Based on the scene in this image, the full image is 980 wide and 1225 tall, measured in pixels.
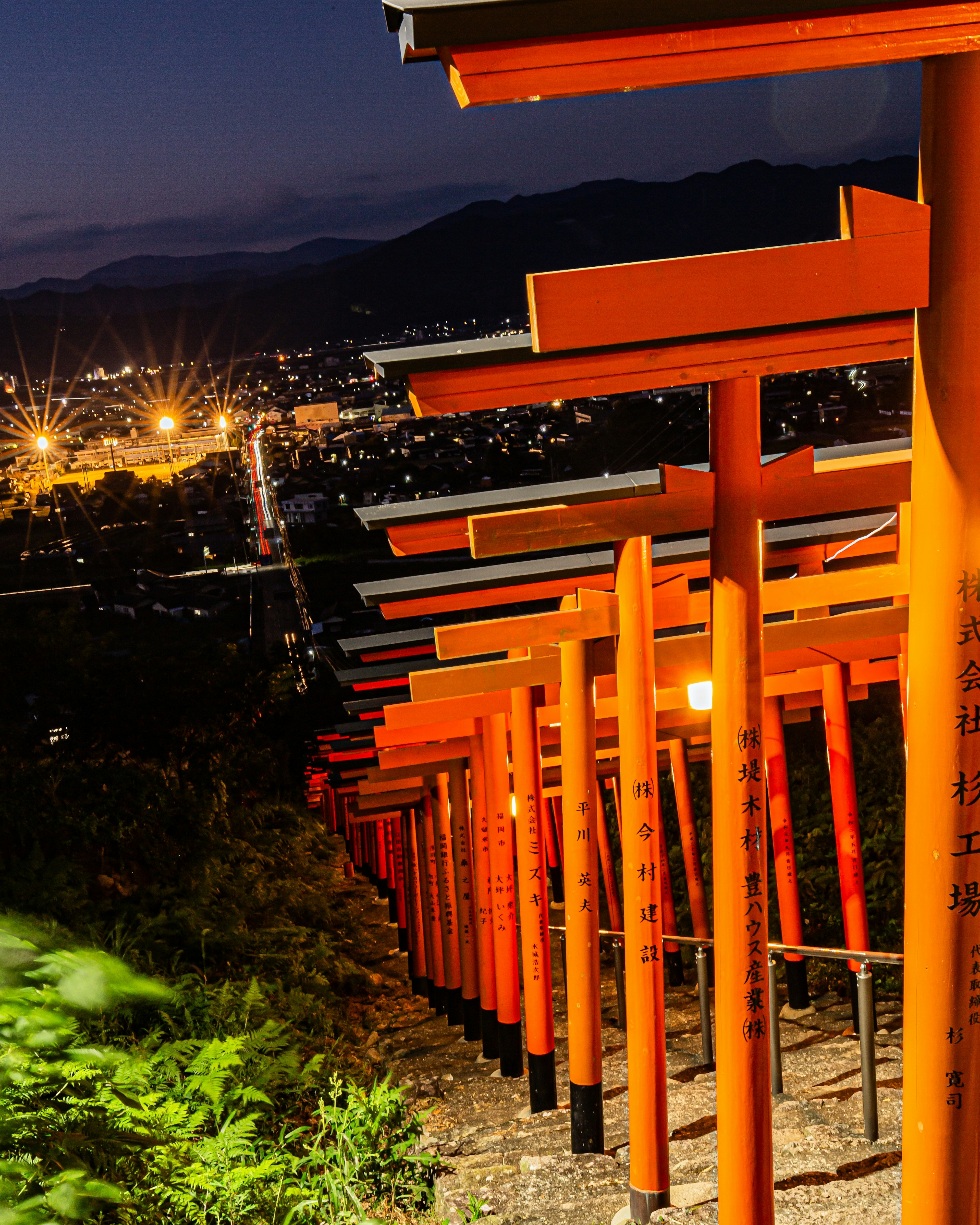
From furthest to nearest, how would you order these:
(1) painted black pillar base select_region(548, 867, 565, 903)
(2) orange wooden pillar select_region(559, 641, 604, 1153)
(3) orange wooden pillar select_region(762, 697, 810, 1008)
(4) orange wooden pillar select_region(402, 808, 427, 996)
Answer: (1) painted black pillar base select_region(548, 867, 565, 903) → (4) orange wooden pillar select_region(402, 808, 427, 996) → (3) orange wooden pillar select_region(762, 697, 810, 1008) → (2) orange wooden pillar select_region(559, 641, 604, 1153)

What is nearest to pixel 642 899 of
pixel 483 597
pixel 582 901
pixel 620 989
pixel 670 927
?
pixel 582 901

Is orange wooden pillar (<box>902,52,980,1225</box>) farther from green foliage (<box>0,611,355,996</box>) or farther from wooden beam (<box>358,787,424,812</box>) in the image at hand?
wooden beam (<box>358,787,424,812</box>)

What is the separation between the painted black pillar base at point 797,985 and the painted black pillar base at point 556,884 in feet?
20.5

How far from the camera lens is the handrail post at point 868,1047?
5.14 meters

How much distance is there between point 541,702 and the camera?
660 cm

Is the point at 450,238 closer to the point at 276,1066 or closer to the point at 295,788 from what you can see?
the point at 295,788

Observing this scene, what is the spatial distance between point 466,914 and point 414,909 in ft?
10.4

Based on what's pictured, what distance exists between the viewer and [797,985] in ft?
26.9

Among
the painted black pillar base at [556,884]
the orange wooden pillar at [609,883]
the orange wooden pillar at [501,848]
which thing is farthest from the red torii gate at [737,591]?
the painted black pillar base at [556,884]

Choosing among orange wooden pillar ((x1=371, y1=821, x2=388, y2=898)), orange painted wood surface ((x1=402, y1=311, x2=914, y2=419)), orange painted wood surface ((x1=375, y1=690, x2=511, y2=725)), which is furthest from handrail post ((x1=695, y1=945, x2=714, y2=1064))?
orange wooden pillar ((x1=371, y1=821, x2=388, y2=898))

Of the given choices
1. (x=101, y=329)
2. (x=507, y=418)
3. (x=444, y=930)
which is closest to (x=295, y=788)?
(x=444, y=930)

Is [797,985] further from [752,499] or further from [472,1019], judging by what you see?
[752,499]

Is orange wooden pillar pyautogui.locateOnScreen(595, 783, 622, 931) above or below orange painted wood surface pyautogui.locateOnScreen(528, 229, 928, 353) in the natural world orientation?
below

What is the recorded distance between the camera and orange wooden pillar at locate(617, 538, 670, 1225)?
459 centimetres
